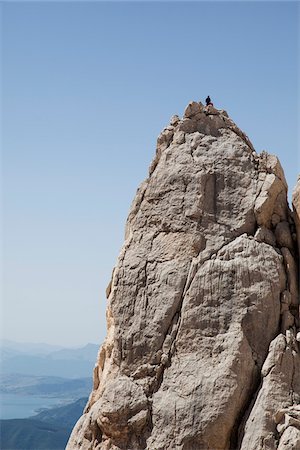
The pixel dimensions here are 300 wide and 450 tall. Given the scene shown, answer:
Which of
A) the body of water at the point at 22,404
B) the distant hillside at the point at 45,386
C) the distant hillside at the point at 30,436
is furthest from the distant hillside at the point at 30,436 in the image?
the distant hillside at the point at 45,386

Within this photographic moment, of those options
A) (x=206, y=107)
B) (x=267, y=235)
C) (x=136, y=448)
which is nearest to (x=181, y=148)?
(x=206, y=107)

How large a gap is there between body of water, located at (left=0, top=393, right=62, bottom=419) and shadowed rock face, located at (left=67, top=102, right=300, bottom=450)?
10322cm

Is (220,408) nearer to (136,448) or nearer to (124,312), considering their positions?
(136,448)

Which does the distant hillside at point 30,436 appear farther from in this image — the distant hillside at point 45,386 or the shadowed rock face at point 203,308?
the shadowed rock face at point 203,308

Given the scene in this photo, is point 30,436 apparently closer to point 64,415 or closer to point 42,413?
point 64,415

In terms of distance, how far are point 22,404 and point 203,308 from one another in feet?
401

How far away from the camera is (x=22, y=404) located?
13025cm

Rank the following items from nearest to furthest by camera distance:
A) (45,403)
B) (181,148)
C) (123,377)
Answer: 1. (123,377)
2. (181,148)
3. (45,403)

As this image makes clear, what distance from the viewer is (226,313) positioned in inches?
626

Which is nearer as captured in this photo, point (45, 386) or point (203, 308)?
point (203, 308)

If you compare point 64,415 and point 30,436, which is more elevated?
point 64,415

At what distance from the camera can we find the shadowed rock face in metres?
15.1

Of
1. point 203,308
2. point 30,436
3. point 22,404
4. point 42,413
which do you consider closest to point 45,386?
point 22,404

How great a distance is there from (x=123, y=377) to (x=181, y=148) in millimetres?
6370
